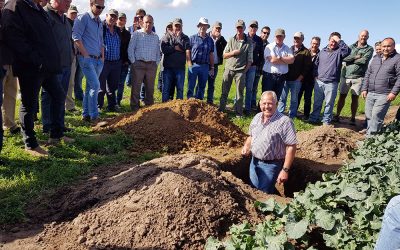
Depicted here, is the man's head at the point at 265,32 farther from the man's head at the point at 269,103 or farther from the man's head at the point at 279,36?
the man's head at the point at 269,103

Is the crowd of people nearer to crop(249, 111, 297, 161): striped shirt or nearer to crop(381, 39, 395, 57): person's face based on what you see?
crop(381, 39, 395, 57): person's face

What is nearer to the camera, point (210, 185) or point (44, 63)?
point (210, 185)

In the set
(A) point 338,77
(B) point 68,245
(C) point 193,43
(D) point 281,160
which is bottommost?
(B) point 68,245

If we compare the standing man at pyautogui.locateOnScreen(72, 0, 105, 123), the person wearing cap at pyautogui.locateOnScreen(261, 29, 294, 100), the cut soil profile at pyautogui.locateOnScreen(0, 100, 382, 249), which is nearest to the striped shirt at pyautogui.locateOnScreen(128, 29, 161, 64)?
the standing man at pyautogui.locateOnScreen(72, 0, 105, 123)

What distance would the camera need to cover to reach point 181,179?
4.47 meters

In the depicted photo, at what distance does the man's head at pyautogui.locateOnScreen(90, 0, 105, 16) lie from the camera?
777 cm

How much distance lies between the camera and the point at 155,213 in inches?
161

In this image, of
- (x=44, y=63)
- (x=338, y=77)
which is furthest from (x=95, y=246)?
(x=338, y=77)

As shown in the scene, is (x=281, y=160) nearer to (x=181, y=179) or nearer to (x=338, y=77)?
(x=181, y=179)

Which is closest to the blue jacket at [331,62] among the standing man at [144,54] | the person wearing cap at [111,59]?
the standing man at [144,54]

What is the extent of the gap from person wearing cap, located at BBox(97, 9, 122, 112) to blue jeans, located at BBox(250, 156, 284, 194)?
458cm

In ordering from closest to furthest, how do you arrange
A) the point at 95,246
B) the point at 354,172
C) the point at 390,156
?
the point at 95,246
the point at 354,172
the point at 390,156

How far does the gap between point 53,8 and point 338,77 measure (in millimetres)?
7014

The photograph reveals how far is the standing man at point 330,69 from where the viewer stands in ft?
32.9
